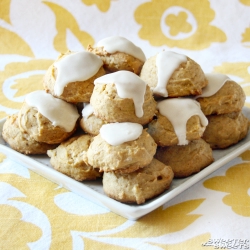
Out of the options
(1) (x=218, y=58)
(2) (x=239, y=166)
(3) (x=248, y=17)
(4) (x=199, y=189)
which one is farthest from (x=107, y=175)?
(3) (x=248, y=17)

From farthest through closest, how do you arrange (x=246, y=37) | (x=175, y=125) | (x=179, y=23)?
(x=179, y=23), (x=246, y=37), (x=175, y=125)

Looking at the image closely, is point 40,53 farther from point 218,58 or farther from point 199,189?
point 199,189

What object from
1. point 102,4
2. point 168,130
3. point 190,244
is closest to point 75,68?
point 168,130

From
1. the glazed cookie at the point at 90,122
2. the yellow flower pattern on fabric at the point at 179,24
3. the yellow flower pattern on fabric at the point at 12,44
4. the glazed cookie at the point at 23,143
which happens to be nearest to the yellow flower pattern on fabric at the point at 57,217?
the glazed cookie at the point at 23,143

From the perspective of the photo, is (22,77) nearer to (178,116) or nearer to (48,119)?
(48,119)

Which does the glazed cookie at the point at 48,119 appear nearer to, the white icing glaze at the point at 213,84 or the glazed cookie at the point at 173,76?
the glazed cookie at the point at 173,76

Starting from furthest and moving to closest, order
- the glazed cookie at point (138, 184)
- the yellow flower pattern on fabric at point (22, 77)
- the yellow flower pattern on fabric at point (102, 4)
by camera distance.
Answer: the yellow flower pattern on fabric at point (102, 4), the yellow flower pattern on fabric at point (22, 77), the glazed cookie at point (138, 184)
